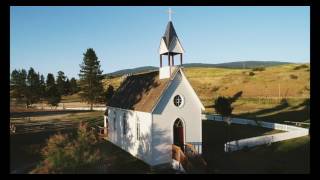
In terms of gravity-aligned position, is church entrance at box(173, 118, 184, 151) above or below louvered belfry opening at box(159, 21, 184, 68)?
below

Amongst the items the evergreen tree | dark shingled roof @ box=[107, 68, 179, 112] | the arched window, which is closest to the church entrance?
the arched window

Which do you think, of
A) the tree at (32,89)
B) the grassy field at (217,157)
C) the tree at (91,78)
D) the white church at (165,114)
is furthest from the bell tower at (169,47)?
the tree at (32,89)

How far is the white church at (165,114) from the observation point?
900 inches

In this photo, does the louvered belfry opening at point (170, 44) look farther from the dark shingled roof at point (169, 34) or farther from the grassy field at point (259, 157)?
the grassy field at point (259, 157)

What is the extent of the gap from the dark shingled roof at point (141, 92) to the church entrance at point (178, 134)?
2556mm

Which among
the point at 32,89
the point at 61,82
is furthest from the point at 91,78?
the point at 61,82

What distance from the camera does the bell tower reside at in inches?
947

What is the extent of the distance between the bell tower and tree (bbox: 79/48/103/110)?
162 feet

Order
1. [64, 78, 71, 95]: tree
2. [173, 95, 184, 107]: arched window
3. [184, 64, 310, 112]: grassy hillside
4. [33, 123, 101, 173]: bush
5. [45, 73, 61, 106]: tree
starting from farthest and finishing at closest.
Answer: [64, 78, 71, 95]: tree, [45, 73, 61, 106]: tree, [184, 64, 310, 112]: grassy hillside, [173, 95, 184, 107]: arched window, [33, 123, 101, 173]: bush

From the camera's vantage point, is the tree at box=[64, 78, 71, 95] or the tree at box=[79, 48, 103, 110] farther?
the tree at box=[64, 78, 71, 95]

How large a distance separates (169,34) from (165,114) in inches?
242

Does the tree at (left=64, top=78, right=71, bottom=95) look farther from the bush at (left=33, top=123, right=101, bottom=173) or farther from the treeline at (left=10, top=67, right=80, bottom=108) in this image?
the bush at (left=33, top=123, right=101, bottom=173)

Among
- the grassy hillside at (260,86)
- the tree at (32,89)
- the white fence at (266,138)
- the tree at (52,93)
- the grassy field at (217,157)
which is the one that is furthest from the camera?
the tree at (32,89)

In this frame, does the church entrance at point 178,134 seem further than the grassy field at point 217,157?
Yes
